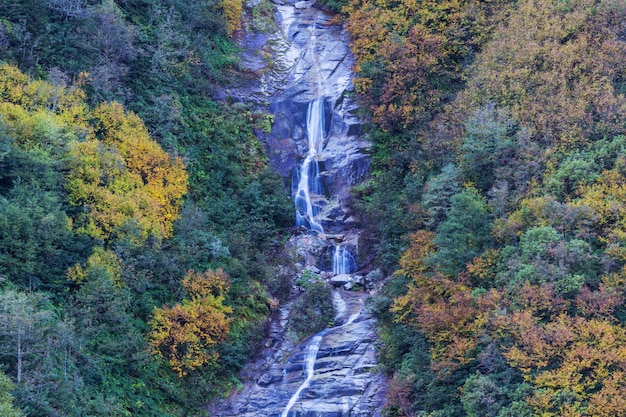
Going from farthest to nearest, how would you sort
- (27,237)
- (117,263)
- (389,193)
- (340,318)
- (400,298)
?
1. (389,193)
2. (340,318)
3. (400,298)
4. (117,263)
5. (27,237)

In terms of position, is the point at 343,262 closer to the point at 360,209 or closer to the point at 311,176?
the point at 360,209

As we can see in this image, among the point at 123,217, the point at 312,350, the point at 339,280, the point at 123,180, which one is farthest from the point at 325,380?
the point at 123,180

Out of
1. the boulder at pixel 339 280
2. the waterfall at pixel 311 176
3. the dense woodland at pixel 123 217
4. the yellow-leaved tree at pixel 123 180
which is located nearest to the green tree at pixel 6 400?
the dense woodland at pixel 123 217

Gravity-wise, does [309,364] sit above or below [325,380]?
above

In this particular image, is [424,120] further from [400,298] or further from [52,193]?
[52,193]

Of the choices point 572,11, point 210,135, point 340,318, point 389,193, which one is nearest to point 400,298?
point 340,318

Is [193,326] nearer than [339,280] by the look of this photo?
Yes
